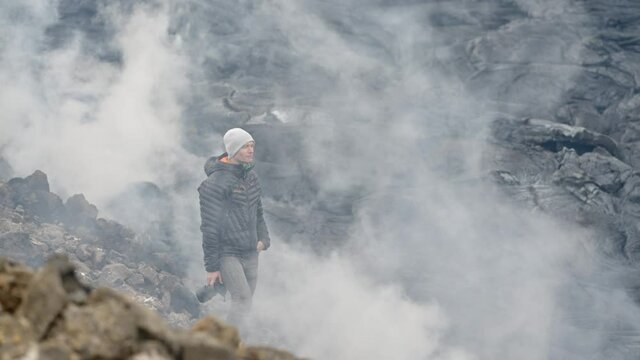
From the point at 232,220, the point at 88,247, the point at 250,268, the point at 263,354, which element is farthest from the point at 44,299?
the point at 88,247

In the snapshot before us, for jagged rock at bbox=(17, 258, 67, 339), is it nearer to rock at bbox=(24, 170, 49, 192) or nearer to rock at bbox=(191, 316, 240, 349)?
rock at bbox=(191, 316, 240, 349)

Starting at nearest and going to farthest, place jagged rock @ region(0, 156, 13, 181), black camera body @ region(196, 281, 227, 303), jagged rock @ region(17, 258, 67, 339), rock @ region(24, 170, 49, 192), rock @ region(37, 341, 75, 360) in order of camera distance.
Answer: rock @ region(37, 341, 75, 360)
jagged rock @ region(17, 258, 67, 339)
black camera body @ region(196, 281, 227, 303)
rock @ region(24, 170, 49, 192)
jagged rock @ region(0, 156, 13, 181)

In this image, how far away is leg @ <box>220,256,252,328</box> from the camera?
6594 mm

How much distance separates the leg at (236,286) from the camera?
21.6 ft

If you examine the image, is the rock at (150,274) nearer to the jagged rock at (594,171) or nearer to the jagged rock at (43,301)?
the jagged rock at (594,171)

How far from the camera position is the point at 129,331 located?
2.25 m

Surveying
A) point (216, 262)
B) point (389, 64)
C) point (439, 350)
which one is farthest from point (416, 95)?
point (216, 262)

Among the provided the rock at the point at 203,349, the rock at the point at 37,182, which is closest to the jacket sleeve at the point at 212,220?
the rock at the point at 37,182

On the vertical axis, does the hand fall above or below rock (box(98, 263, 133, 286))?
above

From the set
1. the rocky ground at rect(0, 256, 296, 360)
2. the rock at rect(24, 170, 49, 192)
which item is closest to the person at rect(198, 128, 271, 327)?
the rock at rect(24, 170, 49, 192)

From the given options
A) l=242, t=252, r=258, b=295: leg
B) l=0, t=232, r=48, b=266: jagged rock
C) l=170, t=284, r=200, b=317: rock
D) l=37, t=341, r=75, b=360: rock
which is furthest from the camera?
l=170, t=284, r=200, b=317: rock

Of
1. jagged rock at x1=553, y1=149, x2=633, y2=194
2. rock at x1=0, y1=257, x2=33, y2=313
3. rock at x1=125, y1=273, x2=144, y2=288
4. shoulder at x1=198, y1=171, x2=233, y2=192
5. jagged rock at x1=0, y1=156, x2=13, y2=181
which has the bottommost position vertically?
rock at x1=125, y1=273, x2=144, y2=288

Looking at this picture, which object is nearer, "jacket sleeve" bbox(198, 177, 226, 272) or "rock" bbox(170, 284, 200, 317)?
"jacket sleeve" bbox(198, 177, 226, 272)

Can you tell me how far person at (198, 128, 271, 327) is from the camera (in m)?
6.57
